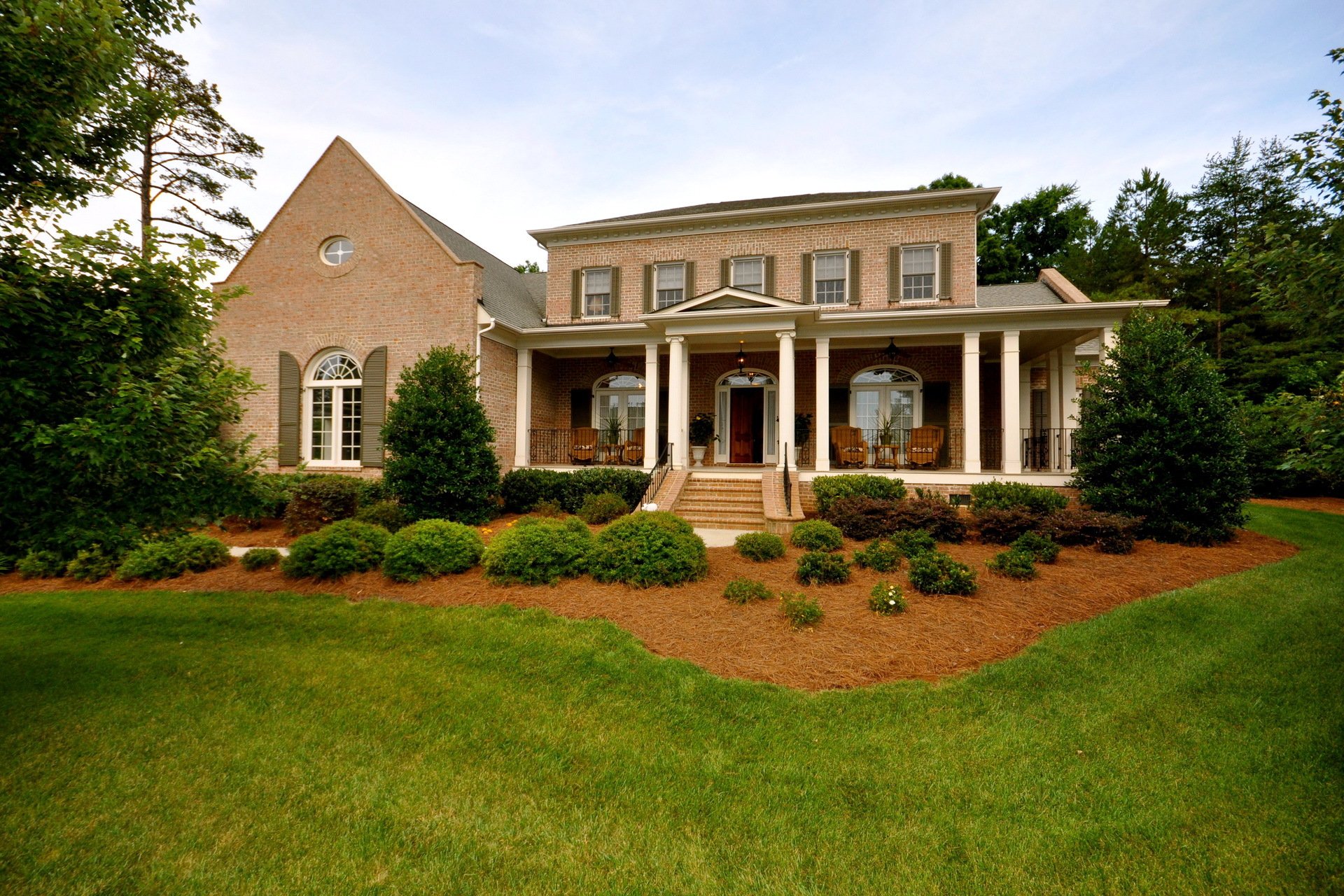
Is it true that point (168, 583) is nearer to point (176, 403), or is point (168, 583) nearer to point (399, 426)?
point (399, 426)

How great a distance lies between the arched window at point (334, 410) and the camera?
1351 centimetres

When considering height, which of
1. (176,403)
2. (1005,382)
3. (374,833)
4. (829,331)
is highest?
(829,331)

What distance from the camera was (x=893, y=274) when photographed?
13.8m

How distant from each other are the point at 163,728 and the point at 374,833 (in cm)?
222

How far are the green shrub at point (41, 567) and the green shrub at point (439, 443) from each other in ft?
14.4

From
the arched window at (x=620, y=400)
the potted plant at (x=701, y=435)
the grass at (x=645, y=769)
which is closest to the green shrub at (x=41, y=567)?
the grass at (x=645, y=769)

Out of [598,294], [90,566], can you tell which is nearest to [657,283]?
[598,294]

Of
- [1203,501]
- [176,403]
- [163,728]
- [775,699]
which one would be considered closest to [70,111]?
[176,403]

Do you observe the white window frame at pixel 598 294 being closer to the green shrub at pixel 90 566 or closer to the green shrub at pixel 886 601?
the green shrub at pixel 90 566

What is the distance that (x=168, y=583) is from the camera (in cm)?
764

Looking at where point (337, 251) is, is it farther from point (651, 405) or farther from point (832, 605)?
point (832, 605)

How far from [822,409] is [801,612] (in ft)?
25.8

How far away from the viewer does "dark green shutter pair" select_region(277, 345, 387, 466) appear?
42.5 ft

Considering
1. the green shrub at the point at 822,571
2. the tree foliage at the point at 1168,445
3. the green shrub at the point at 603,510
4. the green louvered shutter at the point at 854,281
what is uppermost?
the green louvered shutter at the point at 854,281
